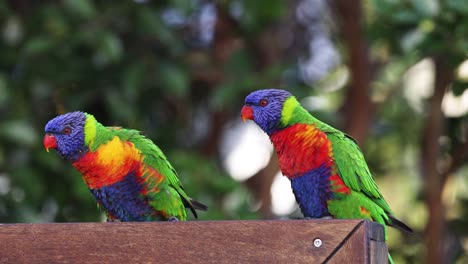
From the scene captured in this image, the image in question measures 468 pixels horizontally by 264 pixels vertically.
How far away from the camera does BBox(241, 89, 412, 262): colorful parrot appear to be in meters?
2.25

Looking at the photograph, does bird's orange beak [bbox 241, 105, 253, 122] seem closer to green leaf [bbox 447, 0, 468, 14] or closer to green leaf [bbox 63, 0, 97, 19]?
green leaf [bbox 447, 0, 468, 14]

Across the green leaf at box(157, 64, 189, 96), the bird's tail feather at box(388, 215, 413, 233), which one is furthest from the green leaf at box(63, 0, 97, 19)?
the bird's tail feather at box(388, 215, 413, 233)

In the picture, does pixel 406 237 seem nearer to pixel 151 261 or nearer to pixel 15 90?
pixel 15 90

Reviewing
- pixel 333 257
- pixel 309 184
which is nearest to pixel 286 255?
pixel 333 257

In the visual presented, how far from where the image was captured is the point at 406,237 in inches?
194

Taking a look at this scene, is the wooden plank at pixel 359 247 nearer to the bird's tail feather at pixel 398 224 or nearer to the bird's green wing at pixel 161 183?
the bird's tail feather at pixel 398 224

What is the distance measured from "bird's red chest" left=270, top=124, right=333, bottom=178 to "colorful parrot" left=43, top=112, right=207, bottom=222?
34 centimetres

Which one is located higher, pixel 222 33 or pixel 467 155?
pixel 222 33

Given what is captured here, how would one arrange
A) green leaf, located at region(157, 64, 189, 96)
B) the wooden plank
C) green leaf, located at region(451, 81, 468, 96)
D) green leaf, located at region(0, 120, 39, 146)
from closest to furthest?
the wooden plank, green leaf, located at region(451, 81, 468, 96), green leaf, located at region(0, 120, 39, 146), green leaf, located at region(157, 64, 189, 96)

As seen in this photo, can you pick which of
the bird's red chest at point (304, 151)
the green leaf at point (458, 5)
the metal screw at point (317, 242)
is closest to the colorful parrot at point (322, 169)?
the bird's red chest at point (304, 151)

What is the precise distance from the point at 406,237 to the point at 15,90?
95.3 inches

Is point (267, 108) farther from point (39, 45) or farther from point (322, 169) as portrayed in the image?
point (39, 45)

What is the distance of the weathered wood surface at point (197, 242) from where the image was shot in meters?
1.62

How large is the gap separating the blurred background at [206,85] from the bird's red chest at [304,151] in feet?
4.06
